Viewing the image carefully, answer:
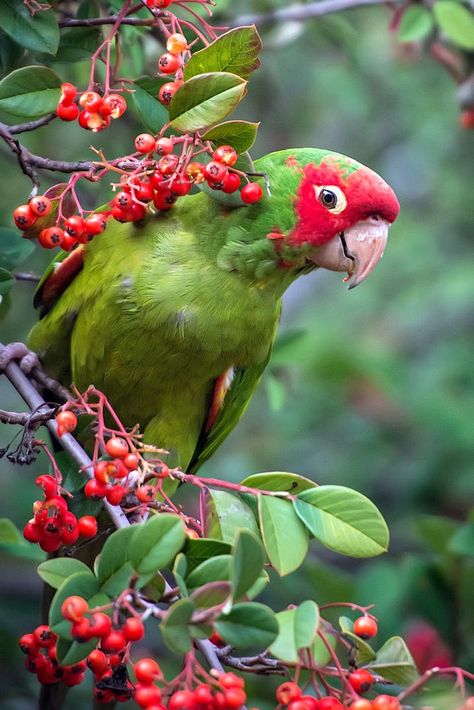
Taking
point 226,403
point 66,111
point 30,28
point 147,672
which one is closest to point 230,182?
point 66,111

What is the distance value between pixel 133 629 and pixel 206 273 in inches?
36.3

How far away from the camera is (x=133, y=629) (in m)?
1.15

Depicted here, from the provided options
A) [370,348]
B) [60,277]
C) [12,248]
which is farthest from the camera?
[370,348]

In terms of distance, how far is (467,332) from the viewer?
467cm

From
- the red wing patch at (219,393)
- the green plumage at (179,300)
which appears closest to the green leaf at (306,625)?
the green plumage at (179,300)

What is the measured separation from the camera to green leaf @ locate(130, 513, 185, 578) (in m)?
1.13

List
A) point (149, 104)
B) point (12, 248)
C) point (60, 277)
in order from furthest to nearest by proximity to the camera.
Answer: point (60, 277), point (12, 248), point (149, 104)

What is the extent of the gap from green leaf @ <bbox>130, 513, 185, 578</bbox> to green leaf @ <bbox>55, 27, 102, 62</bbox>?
34.2 inches

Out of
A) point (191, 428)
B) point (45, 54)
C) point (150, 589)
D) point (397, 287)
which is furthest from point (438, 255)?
point (150, 589)

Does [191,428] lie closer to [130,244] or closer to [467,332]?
[130,244]

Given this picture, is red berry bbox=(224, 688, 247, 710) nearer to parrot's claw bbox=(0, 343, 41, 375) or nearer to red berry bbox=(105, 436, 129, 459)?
red berry bbox=(105, 436, 129, 459)

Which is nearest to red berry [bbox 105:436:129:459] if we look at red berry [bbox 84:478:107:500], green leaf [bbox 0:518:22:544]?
red berry [bbox 84:478:107:500]

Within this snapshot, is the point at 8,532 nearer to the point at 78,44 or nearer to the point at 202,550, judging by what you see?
the point at 202,550

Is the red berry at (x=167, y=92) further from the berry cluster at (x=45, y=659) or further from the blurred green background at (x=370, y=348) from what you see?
the berry cluster at (x=45, y=659)
